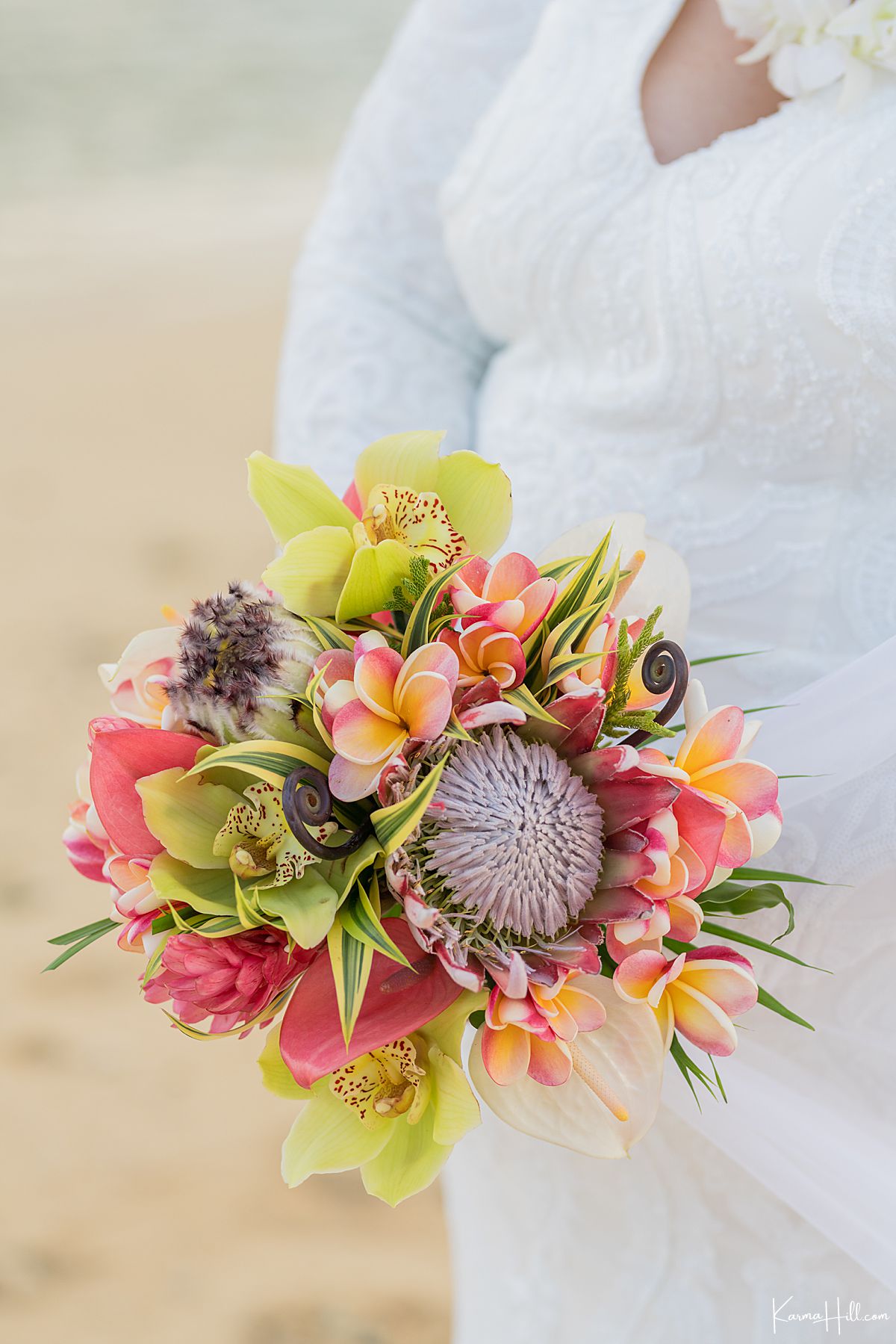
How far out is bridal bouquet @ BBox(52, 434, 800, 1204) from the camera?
0.52 metres

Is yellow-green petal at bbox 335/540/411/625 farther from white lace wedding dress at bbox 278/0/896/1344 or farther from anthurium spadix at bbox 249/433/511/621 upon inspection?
white lace wedding dress at bbox 278/0/896/1344

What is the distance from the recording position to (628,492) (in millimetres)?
902

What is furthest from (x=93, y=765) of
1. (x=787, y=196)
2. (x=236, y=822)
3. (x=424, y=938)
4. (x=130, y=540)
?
(x=130, y=540)

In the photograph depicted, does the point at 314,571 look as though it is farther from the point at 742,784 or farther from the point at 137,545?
the point at 137,545

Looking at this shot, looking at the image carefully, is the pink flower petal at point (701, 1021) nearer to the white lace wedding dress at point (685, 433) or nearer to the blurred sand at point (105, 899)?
the white lace wedding dress at point (685, 433)

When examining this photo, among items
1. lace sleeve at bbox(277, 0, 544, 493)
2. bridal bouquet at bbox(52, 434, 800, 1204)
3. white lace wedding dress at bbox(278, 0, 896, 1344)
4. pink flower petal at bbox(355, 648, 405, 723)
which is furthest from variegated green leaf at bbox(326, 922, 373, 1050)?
lace sleeve at bbox(277, 0, 544, 493)

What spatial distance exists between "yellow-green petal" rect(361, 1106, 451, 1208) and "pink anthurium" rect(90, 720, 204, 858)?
0.63 feet

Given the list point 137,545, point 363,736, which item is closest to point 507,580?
point 363,736

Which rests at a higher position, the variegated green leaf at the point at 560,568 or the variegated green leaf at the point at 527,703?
the variegated green leaf at the point at 560,568

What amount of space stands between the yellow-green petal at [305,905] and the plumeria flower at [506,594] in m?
0.14

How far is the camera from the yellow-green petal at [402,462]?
2.02 feet

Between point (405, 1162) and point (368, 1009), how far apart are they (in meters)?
0.08

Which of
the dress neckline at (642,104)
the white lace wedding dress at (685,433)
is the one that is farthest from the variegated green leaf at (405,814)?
the dress neckline at (642,104)

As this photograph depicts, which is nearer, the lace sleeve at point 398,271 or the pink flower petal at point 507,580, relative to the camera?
the pink flower petal at point 507,580
